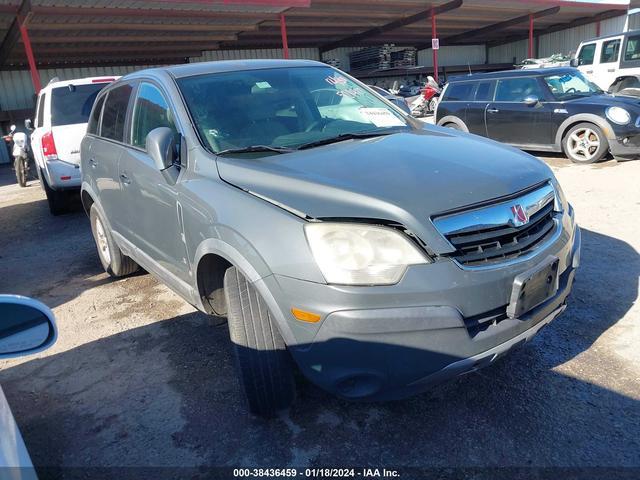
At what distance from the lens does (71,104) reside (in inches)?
298

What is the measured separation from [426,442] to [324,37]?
83.5ft

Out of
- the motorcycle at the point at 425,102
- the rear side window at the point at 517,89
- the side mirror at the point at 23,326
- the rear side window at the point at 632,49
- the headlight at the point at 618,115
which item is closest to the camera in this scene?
the side mirror at the point at 23,326

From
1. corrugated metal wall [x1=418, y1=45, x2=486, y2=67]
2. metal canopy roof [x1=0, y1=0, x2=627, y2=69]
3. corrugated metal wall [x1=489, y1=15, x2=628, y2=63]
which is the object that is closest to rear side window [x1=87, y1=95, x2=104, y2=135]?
metal canopy roof [x1=0, y1=0, x2=627, y2=69]

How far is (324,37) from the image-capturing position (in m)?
25.3

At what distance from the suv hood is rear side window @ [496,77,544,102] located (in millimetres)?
6676

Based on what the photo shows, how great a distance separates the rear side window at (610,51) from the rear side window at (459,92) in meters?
6.29

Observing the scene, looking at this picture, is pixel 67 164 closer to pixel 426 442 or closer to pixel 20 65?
pixel 426 442

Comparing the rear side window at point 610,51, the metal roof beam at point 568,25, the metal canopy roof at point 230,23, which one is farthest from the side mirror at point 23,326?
the metal roof beam at point 568,25

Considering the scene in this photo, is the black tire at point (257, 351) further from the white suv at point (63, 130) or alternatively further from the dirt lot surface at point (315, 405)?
the white suv at point (63, 130)

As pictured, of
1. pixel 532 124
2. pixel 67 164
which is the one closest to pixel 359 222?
pixel 67 164

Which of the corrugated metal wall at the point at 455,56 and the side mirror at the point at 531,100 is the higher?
the side mirror at the point at 531,100

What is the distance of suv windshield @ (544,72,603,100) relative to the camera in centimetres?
851

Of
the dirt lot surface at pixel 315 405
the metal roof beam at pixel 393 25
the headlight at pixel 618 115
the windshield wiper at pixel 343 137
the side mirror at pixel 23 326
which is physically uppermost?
the metal roof beam at pixel 393 25

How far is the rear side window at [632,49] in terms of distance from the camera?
507 inches
